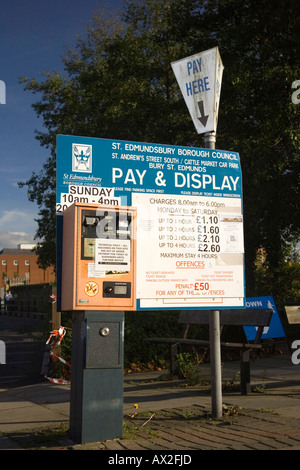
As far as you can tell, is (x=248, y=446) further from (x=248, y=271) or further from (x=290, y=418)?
(x=248, y=271)

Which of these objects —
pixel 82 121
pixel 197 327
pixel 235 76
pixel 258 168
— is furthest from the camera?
pixel 82 121

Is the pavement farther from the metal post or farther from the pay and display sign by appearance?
the pay and display sign

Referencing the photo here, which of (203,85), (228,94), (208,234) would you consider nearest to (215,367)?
(208,234)

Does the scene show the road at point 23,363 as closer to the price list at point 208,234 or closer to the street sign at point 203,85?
the price list at point 208,234

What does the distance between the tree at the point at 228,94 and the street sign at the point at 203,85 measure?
9.43 m

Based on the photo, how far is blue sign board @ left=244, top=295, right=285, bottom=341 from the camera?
11656mm

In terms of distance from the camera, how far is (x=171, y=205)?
6.48 metres

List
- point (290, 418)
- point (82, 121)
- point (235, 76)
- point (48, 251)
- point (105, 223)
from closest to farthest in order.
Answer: point (105, 223) → point (290, 418) → point (235, 76) → point (82, 121) → point (48, 251)

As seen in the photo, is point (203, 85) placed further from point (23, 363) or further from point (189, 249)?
point (23, 363)

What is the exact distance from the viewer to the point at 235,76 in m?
16.8

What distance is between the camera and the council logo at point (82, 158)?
6160 millimetres

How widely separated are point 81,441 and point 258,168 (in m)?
15.5
